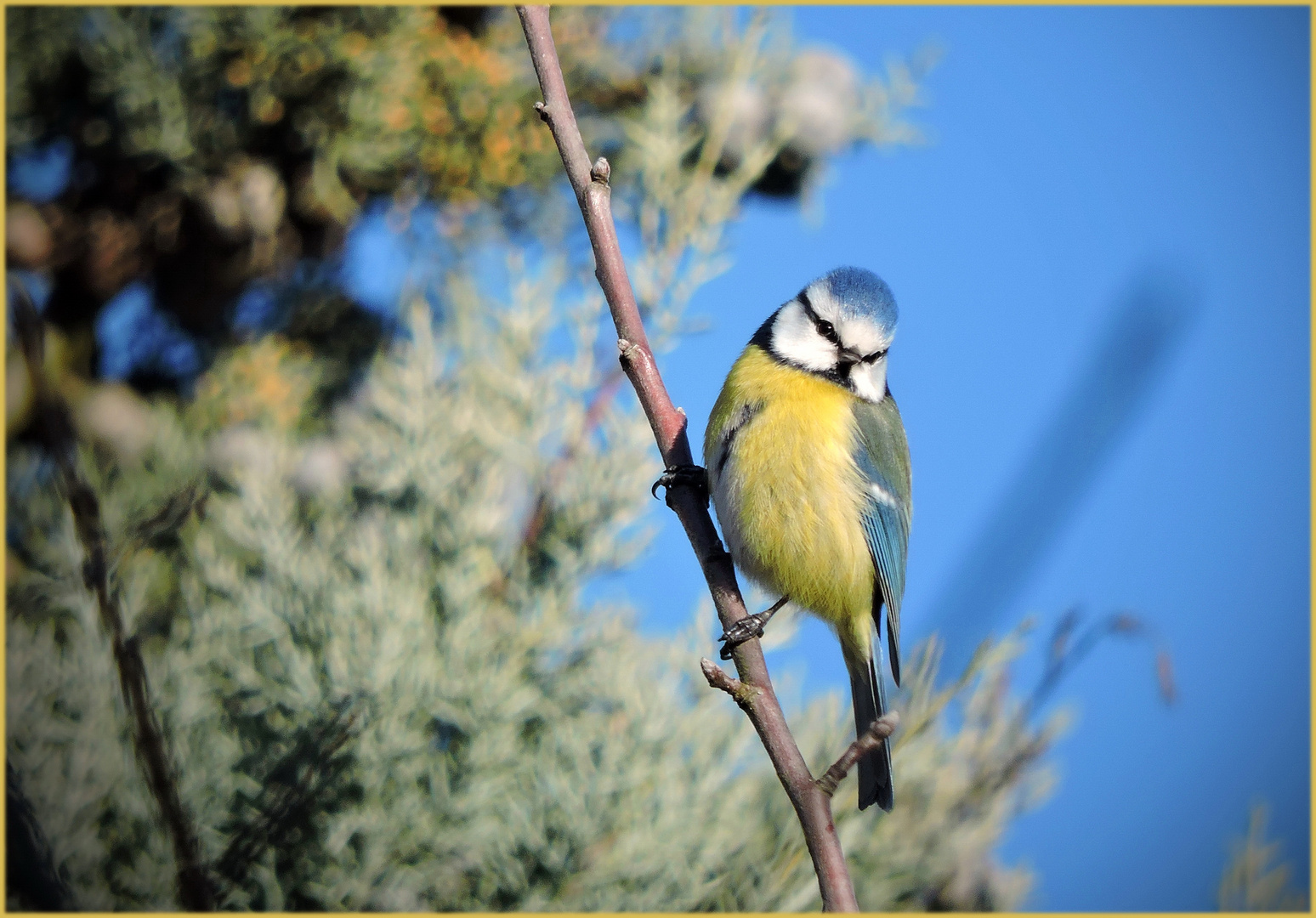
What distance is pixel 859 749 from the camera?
0.49 meters

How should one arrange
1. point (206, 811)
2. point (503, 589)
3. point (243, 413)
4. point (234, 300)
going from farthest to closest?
1. point (234, 300)
2. point (243, 413)
3. point (503, 589)
4. point (206, 811)

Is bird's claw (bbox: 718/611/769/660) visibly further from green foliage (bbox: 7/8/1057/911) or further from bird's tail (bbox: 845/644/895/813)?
bird's tail (bbox: 845/644/895/813)

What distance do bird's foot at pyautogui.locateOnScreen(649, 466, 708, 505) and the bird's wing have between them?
185mm

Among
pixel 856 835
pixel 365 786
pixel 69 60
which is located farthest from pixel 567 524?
pixel 69 60

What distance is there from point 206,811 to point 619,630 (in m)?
0.45

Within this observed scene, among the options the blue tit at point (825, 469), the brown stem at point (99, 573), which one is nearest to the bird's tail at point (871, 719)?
the blue tit at point (825, 469)

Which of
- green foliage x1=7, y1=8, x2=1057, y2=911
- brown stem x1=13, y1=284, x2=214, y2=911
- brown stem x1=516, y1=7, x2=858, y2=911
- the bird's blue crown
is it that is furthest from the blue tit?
brown stem x1=13, y1=284, x2=214, y2=911

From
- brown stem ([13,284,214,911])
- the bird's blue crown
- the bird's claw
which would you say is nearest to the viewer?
brown stem ([13,284,214,911])

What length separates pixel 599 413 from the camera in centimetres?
112

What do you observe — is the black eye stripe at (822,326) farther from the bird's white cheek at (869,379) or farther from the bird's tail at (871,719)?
the bird's tail at (871,719)

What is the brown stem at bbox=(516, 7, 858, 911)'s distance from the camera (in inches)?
19.9

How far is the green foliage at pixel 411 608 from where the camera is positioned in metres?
0.91

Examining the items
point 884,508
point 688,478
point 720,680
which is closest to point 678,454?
point 688,478

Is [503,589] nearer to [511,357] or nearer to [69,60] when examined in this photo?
[511,357]
